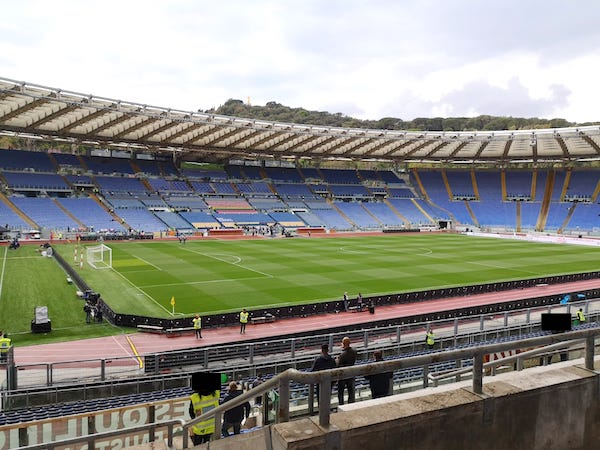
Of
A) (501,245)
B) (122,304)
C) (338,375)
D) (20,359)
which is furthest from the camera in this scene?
(501,245)

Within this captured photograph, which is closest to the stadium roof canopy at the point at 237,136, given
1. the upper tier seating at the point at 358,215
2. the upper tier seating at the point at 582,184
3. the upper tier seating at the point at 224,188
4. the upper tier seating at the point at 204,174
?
the upper tier seating at the point at 204,174

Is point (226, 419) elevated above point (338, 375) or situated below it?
below

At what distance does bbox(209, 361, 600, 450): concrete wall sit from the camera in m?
3.92

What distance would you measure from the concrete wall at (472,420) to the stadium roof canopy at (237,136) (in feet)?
144

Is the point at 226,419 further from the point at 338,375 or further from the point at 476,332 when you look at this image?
the point at 476,332

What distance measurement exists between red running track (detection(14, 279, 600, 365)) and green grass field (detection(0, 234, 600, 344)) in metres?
1.61

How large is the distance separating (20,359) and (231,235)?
151 feet

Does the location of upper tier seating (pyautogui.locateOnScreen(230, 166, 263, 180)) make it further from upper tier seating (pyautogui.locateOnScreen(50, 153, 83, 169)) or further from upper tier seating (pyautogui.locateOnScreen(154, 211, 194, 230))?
upper tier seating (pyautogui.locateOnScreen(50, 153, 83, 169))

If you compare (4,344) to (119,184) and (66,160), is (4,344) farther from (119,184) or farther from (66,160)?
(66,160)

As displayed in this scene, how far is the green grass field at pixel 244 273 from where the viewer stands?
2509cm

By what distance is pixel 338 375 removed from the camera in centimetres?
388

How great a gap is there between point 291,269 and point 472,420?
1259 inches

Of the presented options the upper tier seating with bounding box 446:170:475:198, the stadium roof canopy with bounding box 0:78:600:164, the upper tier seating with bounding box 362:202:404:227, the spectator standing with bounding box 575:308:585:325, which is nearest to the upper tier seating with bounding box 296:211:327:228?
the stadium roof canopy with bounding box 0:78:600:164

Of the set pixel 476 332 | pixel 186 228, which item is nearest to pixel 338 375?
pixel 476 332
